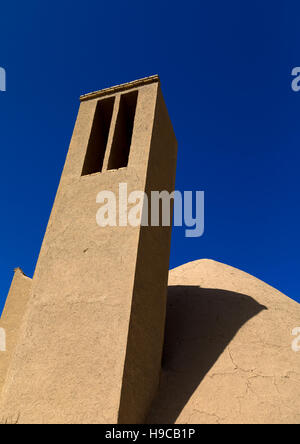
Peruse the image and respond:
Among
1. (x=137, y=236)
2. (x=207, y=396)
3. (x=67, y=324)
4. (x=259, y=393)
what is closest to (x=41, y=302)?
(x=67, y=324)

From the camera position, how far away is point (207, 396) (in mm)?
4109

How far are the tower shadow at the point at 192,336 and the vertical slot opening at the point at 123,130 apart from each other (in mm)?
2965

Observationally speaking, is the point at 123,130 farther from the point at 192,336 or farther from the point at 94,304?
the point at 192,336

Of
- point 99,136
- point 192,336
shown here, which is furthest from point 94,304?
point 99,136

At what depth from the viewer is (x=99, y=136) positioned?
6.20m

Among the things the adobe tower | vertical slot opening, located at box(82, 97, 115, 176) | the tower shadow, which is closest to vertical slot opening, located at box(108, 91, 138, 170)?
the adobe tower

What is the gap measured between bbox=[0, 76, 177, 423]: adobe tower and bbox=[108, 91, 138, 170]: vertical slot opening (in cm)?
9

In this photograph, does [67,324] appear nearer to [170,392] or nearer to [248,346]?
[170,392]

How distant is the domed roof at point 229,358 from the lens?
393 centimetres

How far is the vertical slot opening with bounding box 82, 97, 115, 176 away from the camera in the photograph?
226 inches

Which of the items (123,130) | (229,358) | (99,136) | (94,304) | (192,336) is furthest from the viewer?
(123,130)

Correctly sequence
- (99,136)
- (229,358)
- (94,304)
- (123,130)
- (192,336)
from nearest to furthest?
(94,304) → (229,358) → (192,336) → (99,136) → (123,130)

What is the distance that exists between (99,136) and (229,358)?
176 inches
